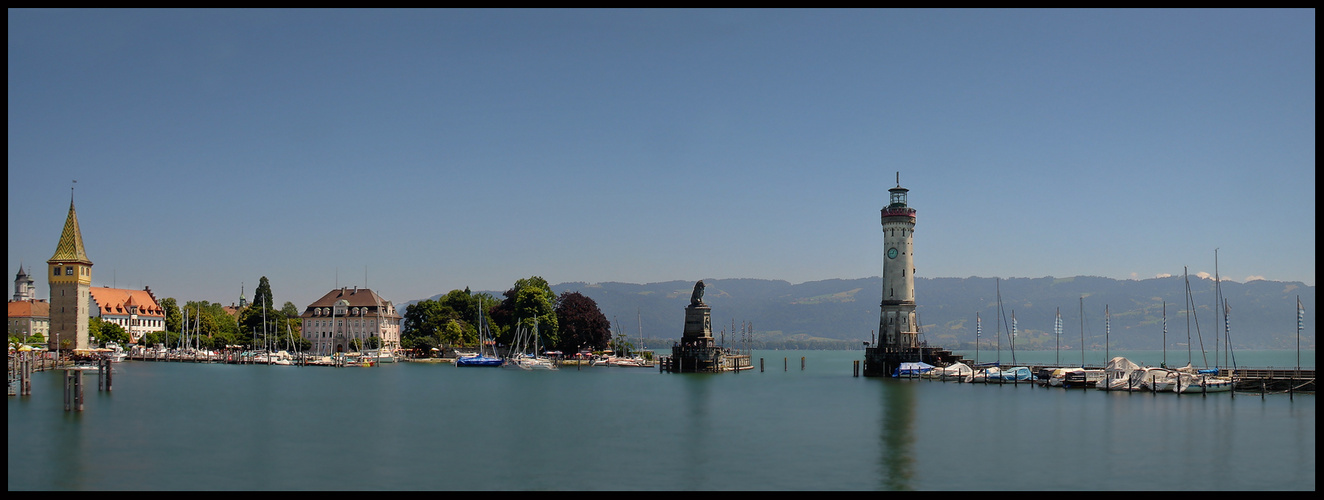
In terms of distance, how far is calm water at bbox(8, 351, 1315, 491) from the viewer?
102ft

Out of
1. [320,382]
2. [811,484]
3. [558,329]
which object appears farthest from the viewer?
[558,329]

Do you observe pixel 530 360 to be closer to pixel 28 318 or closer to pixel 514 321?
pixel 514 321

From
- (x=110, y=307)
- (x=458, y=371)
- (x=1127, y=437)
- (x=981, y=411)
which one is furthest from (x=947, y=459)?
(x=110, y=307)

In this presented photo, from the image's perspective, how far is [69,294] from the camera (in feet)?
370

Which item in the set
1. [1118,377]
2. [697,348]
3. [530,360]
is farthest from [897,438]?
[530,360]

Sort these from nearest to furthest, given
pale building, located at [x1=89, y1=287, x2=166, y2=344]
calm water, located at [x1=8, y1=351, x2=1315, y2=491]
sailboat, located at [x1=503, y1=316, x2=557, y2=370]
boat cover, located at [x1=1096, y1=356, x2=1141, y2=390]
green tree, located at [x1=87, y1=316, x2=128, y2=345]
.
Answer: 1. calm water, located at [x1=8, y1=351, x2=1315, y2=491]
2. boat cover, located at [x1=1096, y1=356, x2=1141, y2=390]
3. sailboat, located at [x1=503, y1=316, x2=557, y2=370]
4. green tree, located at [x1=87, y1=316, x2=128, y2=345]
5. pale building, located at [x1=89, y1=287, x2=166, y2=344]

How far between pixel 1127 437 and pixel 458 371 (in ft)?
225

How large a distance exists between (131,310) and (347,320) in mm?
35845

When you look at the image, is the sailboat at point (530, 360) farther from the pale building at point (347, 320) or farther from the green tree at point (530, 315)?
the pale building at point (347, 320)

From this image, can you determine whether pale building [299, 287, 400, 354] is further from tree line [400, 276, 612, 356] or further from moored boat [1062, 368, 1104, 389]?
moored boat [1062, 368, 1104, 389]

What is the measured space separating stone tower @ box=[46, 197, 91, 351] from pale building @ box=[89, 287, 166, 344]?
21339 millimetres

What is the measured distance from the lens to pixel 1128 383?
66.4m

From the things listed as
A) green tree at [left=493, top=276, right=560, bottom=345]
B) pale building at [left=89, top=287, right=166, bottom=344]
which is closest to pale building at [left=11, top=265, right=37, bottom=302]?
pale building at [left=89, top=287, right=166, bottom=344]
